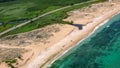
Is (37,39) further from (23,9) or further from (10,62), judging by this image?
(23,9)

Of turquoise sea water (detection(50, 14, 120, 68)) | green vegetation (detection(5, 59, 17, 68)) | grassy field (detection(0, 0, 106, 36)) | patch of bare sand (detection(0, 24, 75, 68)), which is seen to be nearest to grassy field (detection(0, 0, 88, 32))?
grassy field (detection(0, 0, 106, 36))

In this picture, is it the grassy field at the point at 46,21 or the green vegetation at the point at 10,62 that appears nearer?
the green vegetation at the point at 10,62

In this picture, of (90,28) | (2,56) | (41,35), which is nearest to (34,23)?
(41,35)

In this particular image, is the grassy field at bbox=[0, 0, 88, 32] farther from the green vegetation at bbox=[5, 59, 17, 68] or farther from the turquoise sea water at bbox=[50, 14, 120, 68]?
the turquoise sea water at bbox=[50, 14, 120, 68]

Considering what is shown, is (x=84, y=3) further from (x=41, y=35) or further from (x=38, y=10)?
(x=41, y=35)

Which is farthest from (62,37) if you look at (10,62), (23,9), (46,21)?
(23,9)

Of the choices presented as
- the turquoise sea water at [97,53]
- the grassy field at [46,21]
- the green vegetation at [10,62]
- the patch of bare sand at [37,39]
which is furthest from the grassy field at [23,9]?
the turquoise sea water at [97,53]

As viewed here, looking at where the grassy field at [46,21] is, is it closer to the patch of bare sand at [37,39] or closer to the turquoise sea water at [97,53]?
the patch of bare sand at [37,39]
